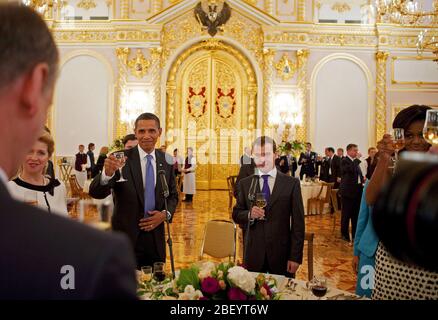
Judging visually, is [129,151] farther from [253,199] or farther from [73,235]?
[73,235]

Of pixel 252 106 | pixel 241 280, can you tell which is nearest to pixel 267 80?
pixel 252 106

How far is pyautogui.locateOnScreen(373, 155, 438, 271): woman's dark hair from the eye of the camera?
521 mm

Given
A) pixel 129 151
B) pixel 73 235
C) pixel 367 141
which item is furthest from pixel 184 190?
pixel 73 235

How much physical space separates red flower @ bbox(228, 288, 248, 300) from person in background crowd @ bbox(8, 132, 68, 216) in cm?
146

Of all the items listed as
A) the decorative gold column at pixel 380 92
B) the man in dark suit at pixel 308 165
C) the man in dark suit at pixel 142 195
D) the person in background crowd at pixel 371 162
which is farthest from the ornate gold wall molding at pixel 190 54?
the man in dark suit at pixel 142 195

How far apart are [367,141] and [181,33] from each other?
23.5 ft

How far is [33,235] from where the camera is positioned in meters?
0.72

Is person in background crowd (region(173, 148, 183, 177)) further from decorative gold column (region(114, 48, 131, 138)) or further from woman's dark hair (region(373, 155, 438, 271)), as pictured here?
woman's dark hair (region(373, 155, 438, 271))

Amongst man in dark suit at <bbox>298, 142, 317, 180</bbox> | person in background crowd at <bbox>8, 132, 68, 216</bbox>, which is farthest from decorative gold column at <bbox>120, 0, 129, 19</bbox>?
person in background crowd at <bbox>8, 132, 68, 216</bbox>

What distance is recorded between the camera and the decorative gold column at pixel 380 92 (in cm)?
1423

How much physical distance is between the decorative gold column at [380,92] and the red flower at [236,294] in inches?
528

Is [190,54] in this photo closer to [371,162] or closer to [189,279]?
[371,162]
